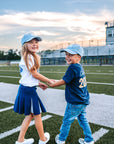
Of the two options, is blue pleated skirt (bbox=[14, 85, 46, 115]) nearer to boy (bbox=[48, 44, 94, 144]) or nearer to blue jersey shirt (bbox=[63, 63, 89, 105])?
boy (bbox=[48, 44, 94, 144])

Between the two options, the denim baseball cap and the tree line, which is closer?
the denim baseball cap

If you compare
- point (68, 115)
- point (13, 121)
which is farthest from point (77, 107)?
point (13, 121)

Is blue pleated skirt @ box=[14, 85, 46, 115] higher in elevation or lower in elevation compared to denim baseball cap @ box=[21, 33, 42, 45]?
lower

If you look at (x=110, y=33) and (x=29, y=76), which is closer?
(x=29, y=76)

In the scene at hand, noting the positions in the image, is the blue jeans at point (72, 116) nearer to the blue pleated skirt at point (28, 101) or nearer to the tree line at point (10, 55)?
the blue pleated skirt at point (28, 101)

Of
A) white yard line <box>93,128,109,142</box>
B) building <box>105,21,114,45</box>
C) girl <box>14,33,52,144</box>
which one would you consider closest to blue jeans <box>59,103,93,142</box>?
white yard line <box>93,128,109,142</box>

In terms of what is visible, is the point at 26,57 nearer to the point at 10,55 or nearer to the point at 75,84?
the point at 75,84

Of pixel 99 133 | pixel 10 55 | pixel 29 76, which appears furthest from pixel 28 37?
pixel 10 55

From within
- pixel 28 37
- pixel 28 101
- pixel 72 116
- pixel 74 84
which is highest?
pixel 28 37

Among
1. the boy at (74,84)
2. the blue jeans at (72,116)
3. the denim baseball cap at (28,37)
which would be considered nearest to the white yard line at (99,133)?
the blue jeans at (72,116)

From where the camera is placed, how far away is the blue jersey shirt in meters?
2.40

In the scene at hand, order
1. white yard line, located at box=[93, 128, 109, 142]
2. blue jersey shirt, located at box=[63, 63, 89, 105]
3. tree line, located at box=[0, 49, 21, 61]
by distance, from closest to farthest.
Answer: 1. blue jersey shirt, located at box=[63, 63, 89, 105]
2. white yard line, located at box=[93, 128, 109, 142]
3. tree line, located at box=[0, 49, 21, 61]

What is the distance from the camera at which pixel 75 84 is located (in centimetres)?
247

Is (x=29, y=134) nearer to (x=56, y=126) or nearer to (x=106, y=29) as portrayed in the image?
(x=56, y=126)
